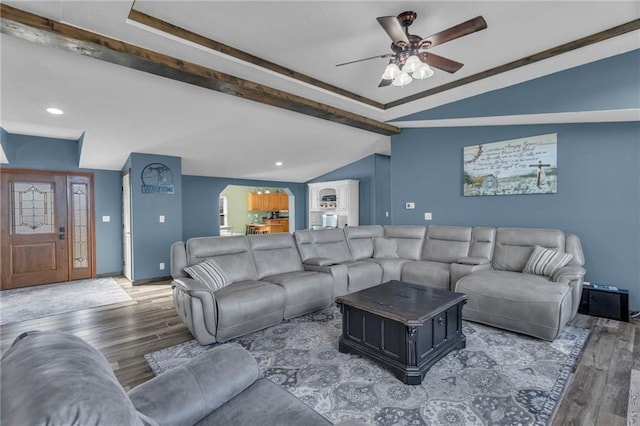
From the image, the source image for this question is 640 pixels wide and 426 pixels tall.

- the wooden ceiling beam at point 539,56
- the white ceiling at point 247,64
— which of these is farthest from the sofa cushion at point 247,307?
the wooden ceiling beam at point 539,56

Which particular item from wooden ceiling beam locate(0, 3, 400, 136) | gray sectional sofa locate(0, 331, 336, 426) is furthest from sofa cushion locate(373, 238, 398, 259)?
gray sectional sofa locate(0, 331, 336, 426)

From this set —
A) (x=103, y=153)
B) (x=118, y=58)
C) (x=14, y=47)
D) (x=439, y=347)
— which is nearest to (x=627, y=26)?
(x=439, y=347)

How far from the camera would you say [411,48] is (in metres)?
2.49

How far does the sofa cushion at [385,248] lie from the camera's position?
186 inches

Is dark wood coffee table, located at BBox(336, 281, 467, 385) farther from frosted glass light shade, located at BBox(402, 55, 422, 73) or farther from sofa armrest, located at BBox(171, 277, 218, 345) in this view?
frosted glass light shade, located at BBox(402, 55, 422, 73)

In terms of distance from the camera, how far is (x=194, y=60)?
3.03 meters

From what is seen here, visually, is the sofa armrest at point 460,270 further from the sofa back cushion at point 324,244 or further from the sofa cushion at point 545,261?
the sofa back cushion at point 324,244

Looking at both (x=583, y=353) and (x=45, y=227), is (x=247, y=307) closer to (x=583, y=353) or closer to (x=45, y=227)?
(x=583, y=353)

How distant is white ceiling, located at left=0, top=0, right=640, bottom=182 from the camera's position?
2.43 metres

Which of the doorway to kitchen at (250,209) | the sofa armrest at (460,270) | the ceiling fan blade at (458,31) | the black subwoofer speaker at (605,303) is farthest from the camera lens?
the doorway to kitchen at (250,209)

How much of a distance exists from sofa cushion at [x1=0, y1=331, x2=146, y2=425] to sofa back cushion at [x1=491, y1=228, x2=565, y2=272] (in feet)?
13.8

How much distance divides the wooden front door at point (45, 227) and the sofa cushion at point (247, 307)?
4.20 metres

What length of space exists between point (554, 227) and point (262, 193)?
9.67 meters

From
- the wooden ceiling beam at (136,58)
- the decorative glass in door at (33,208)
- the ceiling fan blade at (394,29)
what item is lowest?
the decorative glass in door at (33,208)
